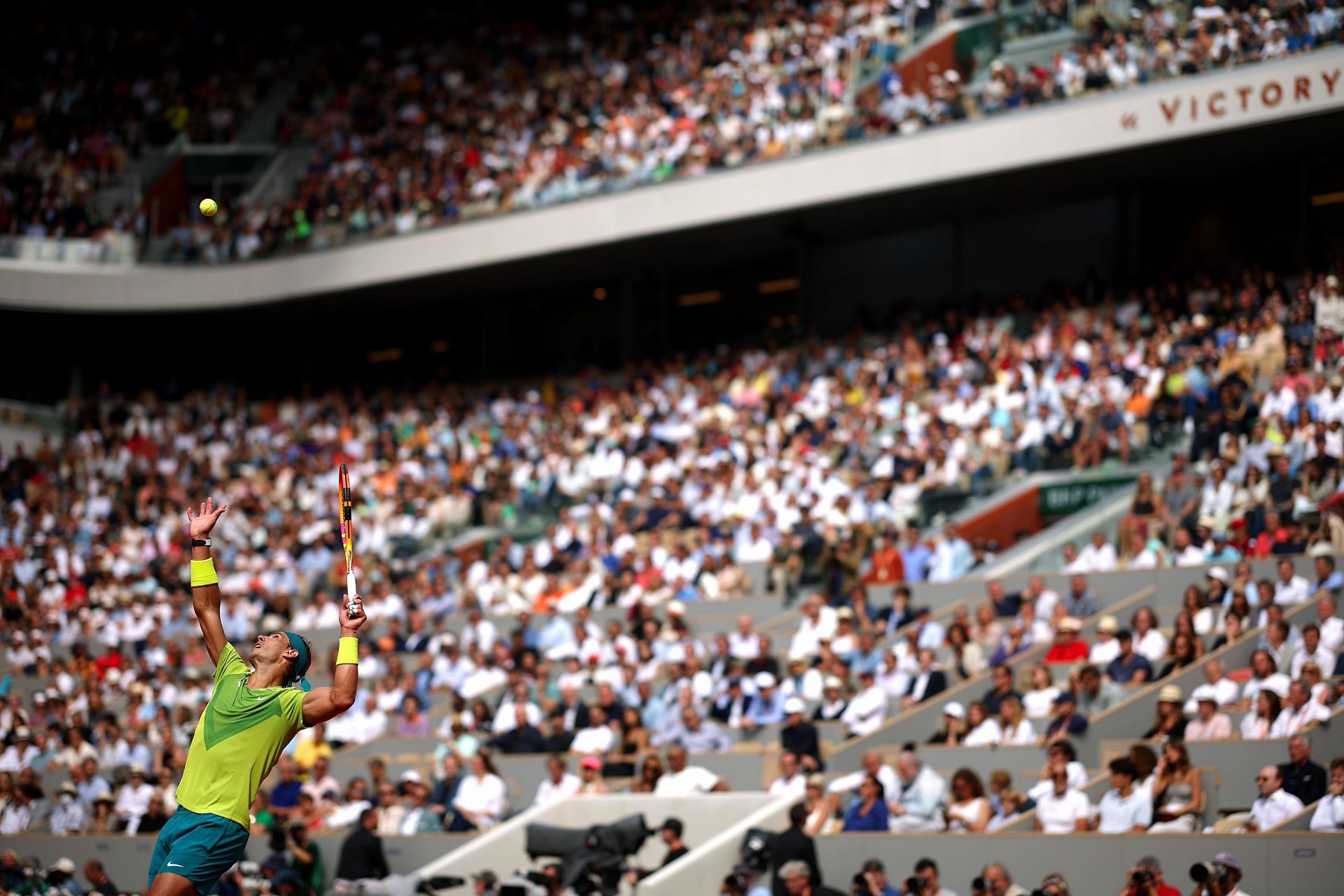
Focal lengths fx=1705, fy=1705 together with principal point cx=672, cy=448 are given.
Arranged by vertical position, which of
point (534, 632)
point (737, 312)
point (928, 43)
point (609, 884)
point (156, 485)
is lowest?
point (609, 884)

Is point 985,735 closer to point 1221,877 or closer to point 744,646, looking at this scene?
point 744,646

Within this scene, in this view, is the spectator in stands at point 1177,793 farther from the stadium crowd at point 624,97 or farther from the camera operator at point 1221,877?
the stadium crowd at point 624,97

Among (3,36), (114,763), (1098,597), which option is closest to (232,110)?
(3,36)

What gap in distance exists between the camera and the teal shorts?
24.9 feet

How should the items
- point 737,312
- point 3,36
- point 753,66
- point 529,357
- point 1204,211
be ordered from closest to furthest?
point 1204,211
point 753,66
point 737,312
point 529,357
point 3,36

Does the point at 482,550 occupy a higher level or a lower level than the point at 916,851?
higher

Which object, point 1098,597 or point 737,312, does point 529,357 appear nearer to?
point 737,312

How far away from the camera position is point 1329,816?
11.6 metres

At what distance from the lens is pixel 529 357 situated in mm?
32688

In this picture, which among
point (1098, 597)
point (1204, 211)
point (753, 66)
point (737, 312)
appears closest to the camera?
point (1098, 597)

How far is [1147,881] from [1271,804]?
1561mm

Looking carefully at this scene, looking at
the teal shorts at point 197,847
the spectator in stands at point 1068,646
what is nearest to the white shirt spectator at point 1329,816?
the spectator in stands at point 1068,646

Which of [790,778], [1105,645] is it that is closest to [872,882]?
[790,778]

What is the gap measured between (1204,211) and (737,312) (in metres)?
8.32
